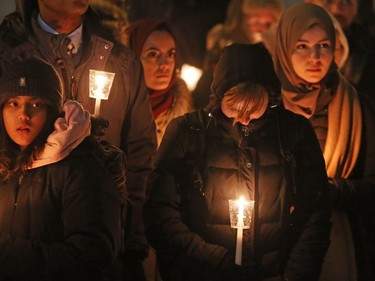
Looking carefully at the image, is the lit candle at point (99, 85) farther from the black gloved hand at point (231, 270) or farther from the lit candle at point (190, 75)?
the lit candle at point (190, 75)

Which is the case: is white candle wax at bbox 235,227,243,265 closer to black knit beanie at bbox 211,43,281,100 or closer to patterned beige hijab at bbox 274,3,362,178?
black knit beanie at bbox 211,43,281,100

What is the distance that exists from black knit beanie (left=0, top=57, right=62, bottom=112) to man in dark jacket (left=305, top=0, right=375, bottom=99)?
268 centimetres

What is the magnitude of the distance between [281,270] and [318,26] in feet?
5.65

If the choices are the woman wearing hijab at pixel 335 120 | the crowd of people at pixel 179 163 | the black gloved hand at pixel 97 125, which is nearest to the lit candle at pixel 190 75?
the crowd of people at pixel 179 163

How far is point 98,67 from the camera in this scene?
5266mm

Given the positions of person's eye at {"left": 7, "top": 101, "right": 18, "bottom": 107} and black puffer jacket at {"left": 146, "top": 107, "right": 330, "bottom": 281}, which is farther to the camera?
black puffer jacket at {"left": 146, "top": 107, "right": 330, "bottom": 281}

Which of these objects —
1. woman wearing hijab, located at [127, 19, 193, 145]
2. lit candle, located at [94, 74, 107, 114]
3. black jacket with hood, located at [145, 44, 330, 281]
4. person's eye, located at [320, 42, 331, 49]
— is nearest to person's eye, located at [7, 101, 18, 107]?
lit candle, located at [94, 74, 107, 114]

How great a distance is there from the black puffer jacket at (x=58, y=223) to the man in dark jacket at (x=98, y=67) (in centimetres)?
87

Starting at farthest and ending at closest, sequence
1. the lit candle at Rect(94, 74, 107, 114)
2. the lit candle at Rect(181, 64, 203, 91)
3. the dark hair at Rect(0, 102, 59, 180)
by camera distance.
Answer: the lit candle at Rect(181, 64, 203, 91), the lit candle at Rect(94, 74, 107, 114), the dark hair at Rect(0, 102, 59, 180)

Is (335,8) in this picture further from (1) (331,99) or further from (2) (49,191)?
(2) (49,191)

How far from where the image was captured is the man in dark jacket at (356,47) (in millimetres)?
6672

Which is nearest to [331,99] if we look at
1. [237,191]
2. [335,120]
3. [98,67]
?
[335,120]

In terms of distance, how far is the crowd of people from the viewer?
4359 millimetres

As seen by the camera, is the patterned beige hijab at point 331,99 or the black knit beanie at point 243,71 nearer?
the black knit beanie at point 243,71
